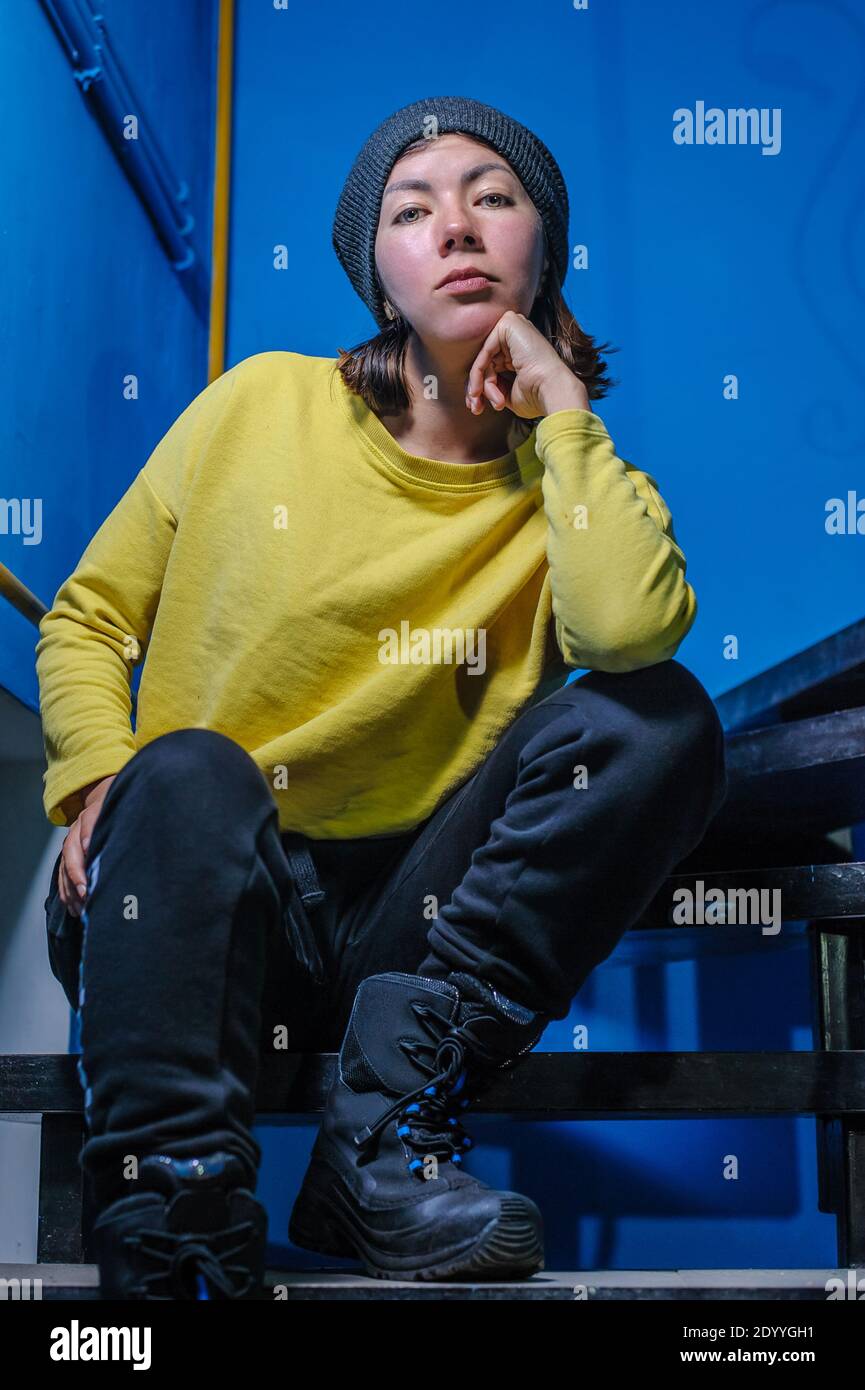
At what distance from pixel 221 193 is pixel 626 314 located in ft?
1.90

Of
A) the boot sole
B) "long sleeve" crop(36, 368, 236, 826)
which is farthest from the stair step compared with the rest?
"long sleeve" crop(36, 368, 236, 826)

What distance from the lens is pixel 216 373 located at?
1842 millimetres

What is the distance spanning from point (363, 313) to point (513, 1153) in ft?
3.52

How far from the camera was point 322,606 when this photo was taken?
112cm

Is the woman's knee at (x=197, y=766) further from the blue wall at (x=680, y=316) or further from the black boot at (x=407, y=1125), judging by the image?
the blue wall at (x=680, y=316)

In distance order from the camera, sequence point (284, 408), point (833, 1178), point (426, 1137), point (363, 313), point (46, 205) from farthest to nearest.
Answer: point (363, 313) < point (46, 205) < point (284, 408) < point (833, 1178) < point (426, 1137)

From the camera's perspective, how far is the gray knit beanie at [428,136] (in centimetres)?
122

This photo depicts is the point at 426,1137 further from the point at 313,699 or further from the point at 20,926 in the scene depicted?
the point at 20,926

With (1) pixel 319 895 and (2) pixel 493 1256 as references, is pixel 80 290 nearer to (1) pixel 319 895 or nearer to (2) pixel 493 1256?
A: (1) pixel 319 895

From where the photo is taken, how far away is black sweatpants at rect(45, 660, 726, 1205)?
755 mm

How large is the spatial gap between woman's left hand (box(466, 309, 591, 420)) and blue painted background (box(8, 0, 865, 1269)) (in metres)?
0.46

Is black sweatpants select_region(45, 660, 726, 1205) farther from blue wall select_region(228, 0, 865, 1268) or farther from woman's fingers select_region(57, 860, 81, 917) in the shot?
blue wall select_region(228, 0, 865, 1268)
